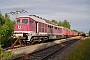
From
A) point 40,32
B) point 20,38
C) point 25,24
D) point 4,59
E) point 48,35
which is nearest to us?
point 4,59

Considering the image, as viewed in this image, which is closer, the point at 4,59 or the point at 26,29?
the point at 4,59

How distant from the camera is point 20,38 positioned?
64.0 feet

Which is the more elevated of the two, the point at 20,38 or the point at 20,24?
the point at 20,24

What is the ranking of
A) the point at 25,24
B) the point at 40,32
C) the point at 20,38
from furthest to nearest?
the point at 40,32 → the point at 25,24 → the point at 20,38

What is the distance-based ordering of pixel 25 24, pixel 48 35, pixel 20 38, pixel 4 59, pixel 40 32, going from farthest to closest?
pixel 48 35
pixel 40 32
pixel 25 24
pixel 20 38
pixel 4 59

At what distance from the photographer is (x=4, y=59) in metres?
11.7

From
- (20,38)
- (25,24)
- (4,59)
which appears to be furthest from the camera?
(25,24)

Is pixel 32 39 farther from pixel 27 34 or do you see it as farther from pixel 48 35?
pixel 48 35

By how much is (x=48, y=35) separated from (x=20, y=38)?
28.1ft

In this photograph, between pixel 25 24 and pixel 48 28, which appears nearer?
pixel 25 24

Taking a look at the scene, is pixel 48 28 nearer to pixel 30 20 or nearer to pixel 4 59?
pixel 30 20

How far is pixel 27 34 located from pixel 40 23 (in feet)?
13.3

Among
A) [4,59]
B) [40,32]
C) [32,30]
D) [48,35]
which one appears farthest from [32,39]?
[4,59]

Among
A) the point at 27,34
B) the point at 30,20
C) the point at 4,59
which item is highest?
the point at 30,20
